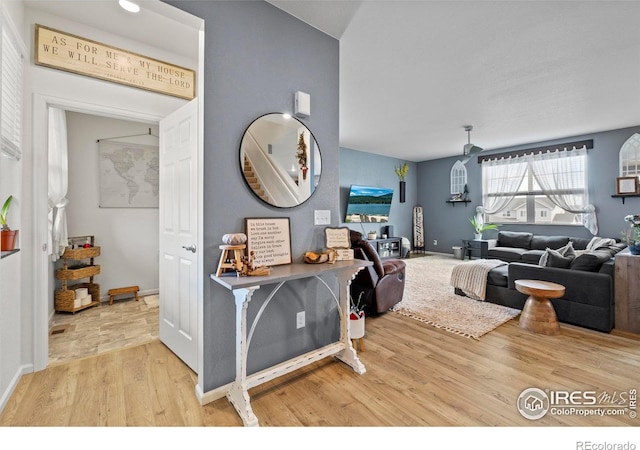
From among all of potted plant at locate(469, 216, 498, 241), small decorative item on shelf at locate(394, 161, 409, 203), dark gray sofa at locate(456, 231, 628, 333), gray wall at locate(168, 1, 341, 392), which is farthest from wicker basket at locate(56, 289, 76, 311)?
potted plant at locate(469, 216, 498, 241)

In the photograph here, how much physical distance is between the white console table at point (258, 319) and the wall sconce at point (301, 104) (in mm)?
1131

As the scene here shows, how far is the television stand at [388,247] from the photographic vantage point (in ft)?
23.1

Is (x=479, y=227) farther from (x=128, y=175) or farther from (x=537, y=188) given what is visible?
(x=128, y=175)

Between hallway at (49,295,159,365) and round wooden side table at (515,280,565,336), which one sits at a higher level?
round wooden side table at (515,280,565,336)

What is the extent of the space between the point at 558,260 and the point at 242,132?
3491 mm

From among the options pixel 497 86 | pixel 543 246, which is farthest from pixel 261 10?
pixel 543 246

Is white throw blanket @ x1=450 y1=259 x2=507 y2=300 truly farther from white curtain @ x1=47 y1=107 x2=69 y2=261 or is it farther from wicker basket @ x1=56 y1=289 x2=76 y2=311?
white curtain @ x1=47 y1=107 x2=69 y2=261

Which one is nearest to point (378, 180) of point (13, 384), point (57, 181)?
point (57, 181)

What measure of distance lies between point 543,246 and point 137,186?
7.17 meters

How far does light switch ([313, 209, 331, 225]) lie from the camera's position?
2.27m

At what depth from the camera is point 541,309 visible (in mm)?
2830

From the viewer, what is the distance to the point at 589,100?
12.9 feet
